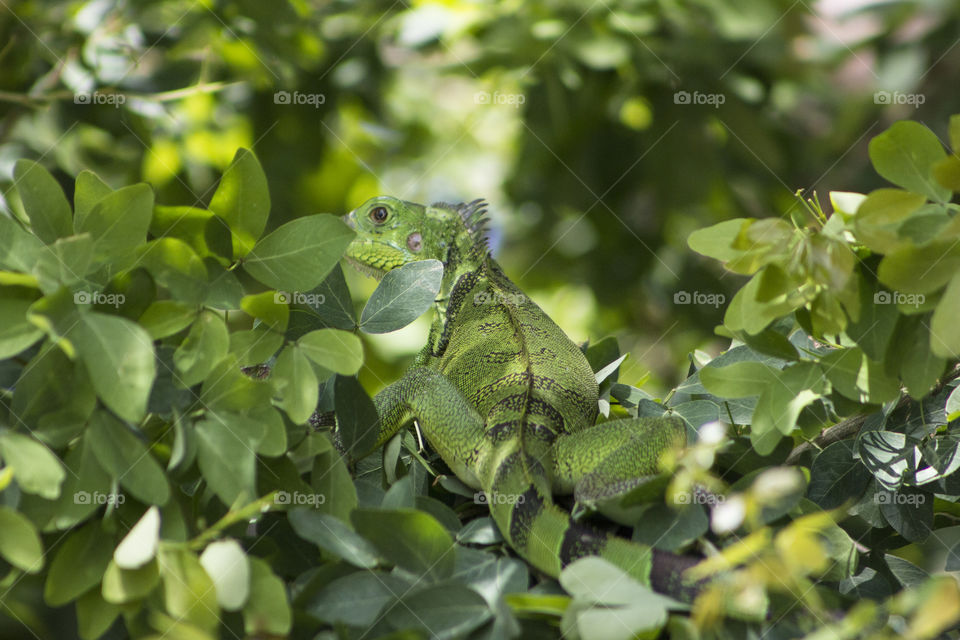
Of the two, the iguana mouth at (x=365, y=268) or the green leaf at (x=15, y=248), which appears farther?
the iguana mouth at (x=365, y=268)

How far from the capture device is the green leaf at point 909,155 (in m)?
1.75

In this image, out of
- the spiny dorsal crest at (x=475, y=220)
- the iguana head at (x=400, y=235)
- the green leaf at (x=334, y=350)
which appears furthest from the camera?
the spiny dorsal crest at (x=475, y=220)

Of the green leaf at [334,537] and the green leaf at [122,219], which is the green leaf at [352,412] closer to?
the green leaf at [334,537]

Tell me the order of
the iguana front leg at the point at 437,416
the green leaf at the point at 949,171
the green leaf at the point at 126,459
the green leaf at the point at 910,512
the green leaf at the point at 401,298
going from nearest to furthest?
the green leaf at the point at 126,459, the green leaf at the point at 949,171, the green leaf at the point at 910,512, the green leaf at the point at 401,298, the iguana front leg at the point at 437,416

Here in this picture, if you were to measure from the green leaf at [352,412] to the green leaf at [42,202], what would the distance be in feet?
2.27

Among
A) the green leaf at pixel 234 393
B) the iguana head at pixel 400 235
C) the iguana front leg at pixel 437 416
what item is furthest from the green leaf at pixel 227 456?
the iguana head at pixel 400 235

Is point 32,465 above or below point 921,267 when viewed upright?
below

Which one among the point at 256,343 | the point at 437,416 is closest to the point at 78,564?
the point at 256,343

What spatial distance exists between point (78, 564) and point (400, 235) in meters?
2.45

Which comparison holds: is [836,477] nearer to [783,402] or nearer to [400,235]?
[783,402]

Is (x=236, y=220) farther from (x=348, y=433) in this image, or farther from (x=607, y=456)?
(x=607, y=456)

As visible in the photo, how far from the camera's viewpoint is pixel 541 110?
602 cm

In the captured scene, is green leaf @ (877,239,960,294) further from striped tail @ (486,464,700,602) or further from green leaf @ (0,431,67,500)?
green leaf @ (0,431,67,500)

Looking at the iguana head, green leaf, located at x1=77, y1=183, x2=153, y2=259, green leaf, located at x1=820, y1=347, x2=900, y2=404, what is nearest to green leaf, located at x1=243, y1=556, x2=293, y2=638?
green leaf, located at x1=77, y1=183, x2=153, y2=259
